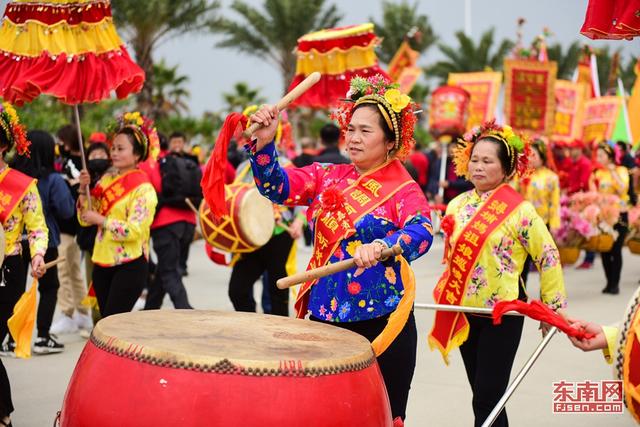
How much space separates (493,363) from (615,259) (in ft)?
21.5

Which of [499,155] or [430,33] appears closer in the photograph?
[499,155]

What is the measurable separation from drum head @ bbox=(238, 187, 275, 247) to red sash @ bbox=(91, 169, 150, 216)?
1.00 m

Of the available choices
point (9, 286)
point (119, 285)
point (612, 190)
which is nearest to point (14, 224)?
point (9, 286)

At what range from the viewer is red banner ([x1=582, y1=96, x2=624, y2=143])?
1567 centimetres

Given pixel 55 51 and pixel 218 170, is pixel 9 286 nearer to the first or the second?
pixel 55 51

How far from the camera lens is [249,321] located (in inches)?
122

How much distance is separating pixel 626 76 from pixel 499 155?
3165 centimetres

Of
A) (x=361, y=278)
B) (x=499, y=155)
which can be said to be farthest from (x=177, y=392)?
(x=499, y=155)

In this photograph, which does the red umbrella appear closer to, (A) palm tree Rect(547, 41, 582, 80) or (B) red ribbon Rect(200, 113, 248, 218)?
(B) red ribbon Rect(200, 113, 248, 218)

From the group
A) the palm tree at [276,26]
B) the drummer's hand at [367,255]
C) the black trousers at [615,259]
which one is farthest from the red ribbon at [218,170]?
the palm tree at [276,26]

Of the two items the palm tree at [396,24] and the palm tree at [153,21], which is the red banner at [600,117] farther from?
the palm tree at [396,24]

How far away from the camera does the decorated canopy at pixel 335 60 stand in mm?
7578

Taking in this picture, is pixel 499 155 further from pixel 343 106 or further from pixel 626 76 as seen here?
pixel 626 76

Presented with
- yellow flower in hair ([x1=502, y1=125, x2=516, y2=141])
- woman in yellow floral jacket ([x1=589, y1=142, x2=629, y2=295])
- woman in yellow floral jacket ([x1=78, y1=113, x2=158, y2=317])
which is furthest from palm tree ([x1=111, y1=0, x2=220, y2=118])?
yellow flower in hair ([x1=502, y1=125, x2=516, y2=141])
